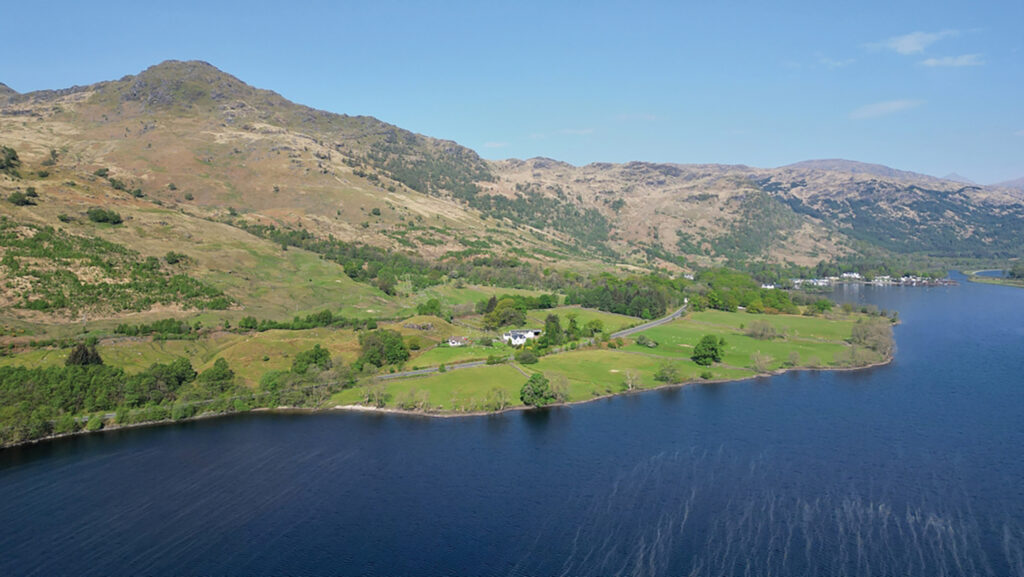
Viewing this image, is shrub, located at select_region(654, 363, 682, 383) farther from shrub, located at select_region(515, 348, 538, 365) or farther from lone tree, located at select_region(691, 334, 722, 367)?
shrub, located at select_region(515, 348, 538, 365)

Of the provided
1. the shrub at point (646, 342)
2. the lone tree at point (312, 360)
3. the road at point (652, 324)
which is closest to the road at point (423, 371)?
the lone tree at point (312, 360)

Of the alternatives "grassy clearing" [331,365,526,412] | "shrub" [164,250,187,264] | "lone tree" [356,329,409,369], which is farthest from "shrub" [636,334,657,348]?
"shrub" [164,250,187,264]

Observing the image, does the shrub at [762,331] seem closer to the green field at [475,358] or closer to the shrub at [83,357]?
the green field at [475,358]

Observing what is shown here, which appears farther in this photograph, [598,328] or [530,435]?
[598,328]

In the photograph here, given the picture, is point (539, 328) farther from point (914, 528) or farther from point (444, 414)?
point (914, 528)


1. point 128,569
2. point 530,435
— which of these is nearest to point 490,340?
point 530,435

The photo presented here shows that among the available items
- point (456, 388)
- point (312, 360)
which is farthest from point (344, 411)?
point (456, 388)
